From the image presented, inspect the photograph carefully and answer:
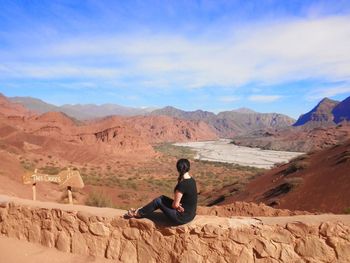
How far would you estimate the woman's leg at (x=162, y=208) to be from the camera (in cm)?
605

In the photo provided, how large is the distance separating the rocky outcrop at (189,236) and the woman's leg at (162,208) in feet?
0.49

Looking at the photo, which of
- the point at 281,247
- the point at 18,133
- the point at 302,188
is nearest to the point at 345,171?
the point at 302,188

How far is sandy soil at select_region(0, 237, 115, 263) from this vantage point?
6852mm

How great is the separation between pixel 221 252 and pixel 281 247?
83cm

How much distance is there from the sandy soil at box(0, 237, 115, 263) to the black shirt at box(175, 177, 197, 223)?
1609 millimetres

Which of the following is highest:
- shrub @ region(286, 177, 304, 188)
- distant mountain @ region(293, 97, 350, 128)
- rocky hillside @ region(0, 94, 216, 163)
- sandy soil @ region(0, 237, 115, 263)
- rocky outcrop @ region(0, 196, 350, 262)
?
distant mountain @ region(293, 97, 350, 128)

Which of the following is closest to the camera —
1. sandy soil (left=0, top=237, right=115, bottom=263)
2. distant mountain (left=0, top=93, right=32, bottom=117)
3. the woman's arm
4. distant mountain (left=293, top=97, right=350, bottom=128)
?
the woman's arm

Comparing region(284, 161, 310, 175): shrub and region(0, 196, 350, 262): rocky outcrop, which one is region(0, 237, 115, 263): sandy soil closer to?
region(0, 196, 350, 262): rocky outcrop

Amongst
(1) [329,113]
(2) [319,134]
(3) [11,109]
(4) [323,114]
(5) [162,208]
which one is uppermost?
(1) [329,113]

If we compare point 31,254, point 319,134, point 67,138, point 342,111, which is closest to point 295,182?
point 31,254

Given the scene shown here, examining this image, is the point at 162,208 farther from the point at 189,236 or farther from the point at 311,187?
the point at 311,187

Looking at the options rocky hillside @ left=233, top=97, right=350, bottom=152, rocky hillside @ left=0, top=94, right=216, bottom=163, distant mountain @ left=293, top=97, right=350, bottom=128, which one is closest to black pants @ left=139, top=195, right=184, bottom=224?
rocky hillside @ left=0, top=94, right=216, bottom=163

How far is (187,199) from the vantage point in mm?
6047

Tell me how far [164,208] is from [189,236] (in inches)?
21.6
